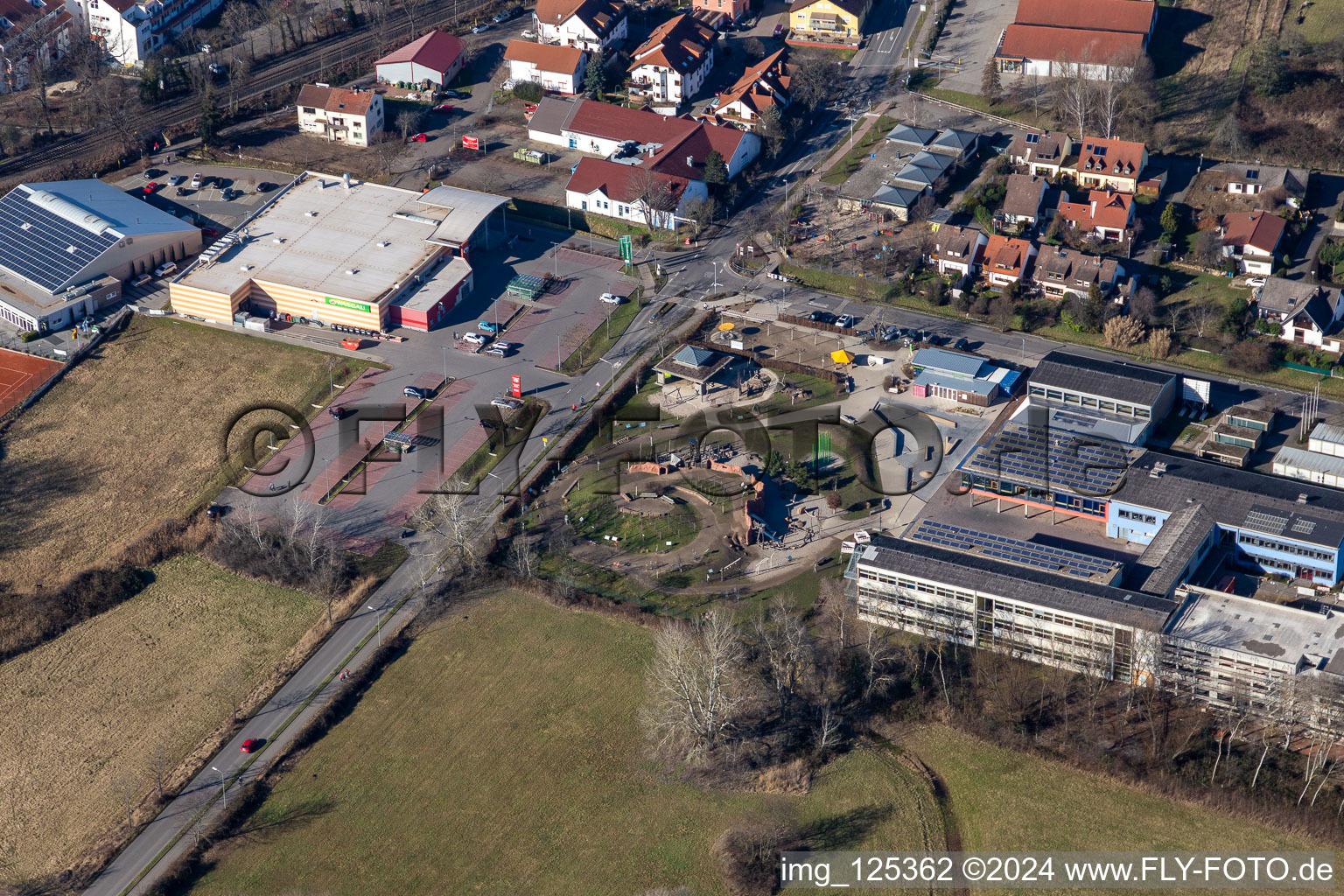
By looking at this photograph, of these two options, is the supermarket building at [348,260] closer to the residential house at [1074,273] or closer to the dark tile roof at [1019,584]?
the residential house at [1074,273]

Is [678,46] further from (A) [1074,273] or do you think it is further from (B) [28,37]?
(B) [28,37]

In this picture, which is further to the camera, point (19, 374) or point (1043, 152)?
point (1043, 152)

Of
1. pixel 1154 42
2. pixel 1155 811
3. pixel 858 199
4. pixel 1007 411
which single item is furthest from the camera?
pixel 1154 42

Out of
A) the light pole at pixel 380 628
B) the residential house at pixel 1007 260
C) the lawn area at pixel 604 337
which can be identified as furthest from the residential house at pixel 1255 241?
the light pole at pixel 380 628

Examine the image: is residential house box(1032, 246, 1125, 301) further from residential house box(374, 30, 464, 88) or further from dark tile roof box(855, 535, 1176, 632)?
residential house box(374, 30, 464, 88)

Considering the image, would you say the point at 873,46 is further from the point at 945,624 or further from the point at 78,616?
the point at 78,616

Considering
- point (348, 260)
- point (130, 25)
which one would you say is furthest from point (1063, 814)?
point (130, 25)

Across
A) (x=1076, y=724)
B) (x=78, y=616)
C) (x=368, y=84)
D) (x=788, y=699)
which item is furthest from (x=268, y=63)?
(x=1076, y=724)
